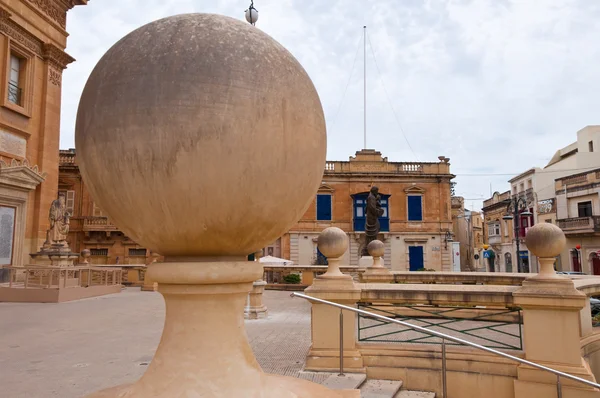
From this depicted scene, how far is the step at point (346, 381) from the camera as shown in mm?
4488

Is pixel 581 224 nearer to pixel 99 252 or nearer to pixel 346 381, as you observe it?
pixel 99 252

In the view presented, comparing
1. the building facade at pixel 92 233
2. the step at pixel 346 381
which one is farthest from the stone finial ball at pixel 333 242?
the building facade at pixel 92 233

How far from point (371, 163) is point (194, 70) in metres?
33.7

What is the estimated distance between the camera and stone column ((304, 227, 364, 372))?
16.7 feet

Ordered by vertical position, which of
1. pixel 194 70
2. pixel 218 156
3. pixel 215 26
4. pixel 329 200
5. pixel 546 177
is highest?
pixel 546 177

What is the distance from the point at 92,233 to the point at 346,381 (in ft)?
104

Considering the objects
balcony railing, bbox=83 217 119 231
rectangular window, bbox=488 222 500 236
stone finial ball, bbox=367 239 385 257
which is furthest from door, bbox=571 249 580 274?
balcony railing, bbox=83 217 119 231

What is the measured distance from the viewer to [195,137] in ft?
5.86

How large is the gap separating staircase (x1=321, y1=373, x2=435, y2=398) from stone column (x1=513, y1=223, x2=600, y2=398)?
110cm

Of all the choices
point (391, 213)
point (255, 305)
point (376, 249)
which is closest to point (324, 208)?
point (391, 213)

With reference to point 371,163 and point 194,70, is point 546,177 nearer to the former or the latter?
point 371,163

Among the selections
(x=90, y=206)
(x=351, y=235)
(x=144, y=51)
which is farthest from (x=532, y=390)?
(x=90, y=206)

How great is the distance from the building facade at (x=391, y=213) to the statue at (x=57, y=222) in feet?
63.3

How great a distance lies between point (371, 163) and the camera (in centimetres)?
3491
